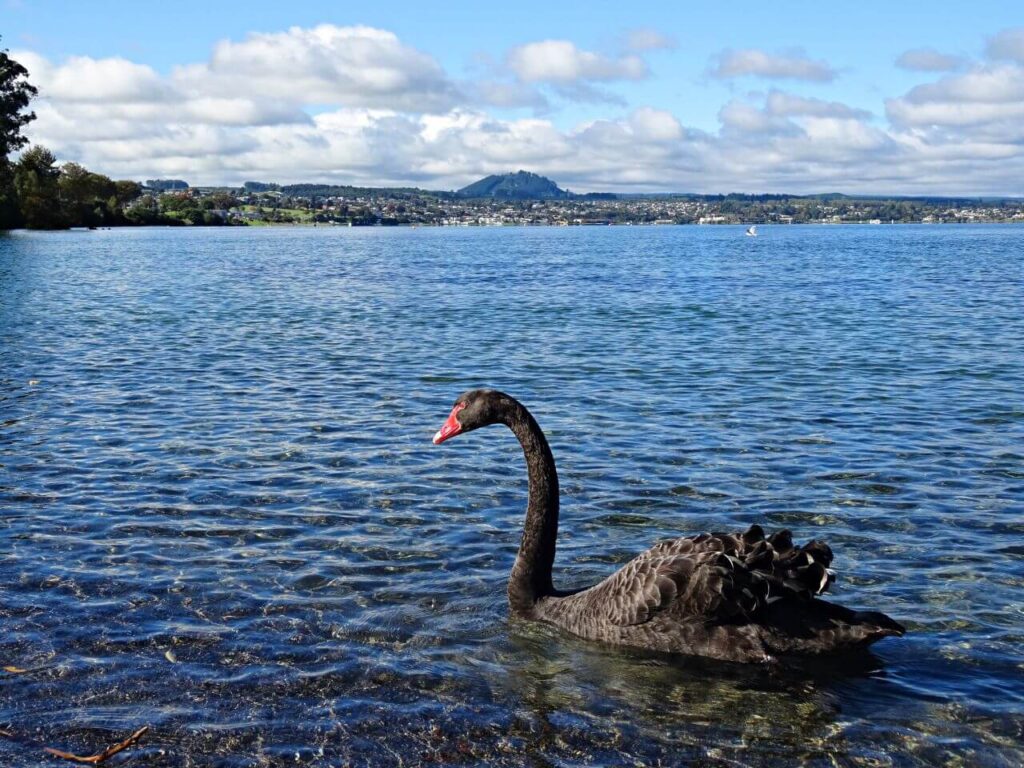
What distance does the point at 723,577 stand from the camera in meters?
6.96

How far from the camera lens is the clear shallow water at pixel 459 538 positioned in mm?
6273

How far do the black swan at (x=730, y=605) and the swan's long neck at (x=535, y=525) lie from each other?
0.51 m

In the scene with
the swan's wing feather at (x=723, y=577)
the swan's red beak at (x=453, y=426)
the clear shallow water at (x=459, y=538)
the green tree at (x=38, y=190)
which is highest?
the green tree at (x=38, y=190)

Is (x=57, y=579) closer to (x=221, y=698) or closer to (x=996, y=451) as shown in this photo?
(x=221, y=698)

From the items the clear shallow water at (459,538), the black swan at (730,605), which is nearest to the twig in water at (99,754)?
the clear shallow water at (459,538)

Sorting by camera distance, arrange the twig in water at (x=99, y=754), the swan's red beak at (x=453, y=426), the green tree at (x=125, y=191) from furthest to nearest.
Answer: the green tree at (x=125, y=191)
the swan's red beak at (x=453, y=426)
the twig in water at (x=99, y=754)

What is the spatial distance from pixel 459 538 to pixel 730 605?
3.45 metres

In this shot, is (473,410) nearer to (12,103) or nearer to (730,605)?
(730,605)

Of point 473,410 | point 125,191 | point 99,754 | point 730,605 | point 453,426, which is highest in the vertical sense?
point 125,191

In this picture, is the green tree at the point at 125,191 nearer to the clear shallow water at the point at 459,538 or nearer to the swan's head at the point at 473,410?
the clear shallow water at the point at 459,538

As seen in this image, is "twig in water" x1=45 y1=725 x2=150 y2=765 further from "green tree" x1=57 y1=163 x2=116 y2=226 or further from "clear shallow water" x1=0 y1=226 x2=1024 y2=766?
"green tree" x1=57 y1=163 x2=116 y2=226

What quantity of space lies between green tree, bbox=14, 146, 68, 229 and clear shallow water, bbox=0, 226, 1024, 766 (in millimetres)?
95565

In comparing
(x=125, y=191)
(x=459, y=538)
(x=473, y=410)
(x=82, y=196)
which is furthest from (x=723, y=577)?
(x=125, y=191)

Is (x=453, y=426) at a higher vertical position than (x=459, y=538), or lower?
higher
